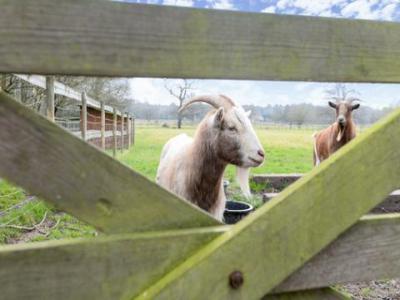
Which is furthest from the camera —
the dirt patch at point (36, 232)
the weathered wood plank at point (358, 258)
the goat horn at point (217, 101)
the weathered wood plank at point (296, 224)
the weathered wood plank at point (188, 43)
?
the dirt patch at point (36, 232)

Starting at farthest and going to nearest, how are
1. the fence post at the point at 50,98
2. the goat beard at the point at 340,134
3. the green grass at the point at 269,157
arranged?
1. the green grass at the point at 269,157
2. the goat beard at the point at 340,134
3. the fence post at the point at 50,98

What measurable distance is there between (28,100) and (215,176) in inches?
154

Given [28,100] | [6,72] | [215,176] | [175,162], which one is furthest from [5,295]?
[28,100]

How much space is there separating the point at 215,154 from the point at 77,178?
2317 mm

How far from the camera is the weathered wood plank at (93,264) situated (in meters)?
0.83

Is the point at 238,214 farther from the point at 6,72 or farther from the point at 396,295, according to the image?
the point at 6,72

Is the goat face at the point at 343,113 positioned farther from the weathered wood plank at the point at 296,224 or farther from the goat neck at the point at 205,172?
the weathered wood plank at the point at 296,224

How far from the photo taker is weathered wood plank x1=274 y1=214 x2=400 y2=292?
1047mm

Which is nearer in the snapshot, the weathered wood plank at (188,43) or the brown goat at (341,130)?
the weathered wood plank at (188,43)

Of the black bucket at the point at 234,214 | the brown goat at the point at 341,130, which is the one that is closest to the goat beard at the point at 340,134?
the brown goat at the point at 341,130

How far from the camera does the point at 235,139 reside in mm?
3178

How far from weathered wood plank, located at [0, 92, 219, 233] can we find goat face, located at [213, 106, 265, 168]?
7.21ft

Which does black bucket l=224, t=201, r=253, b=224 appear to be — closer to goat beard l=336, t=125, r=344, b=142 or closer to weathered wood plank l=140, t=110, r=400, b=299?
goat beard l=336, t=125, r=344, b=142

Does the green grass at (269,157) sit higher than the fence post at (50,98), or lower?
lower
